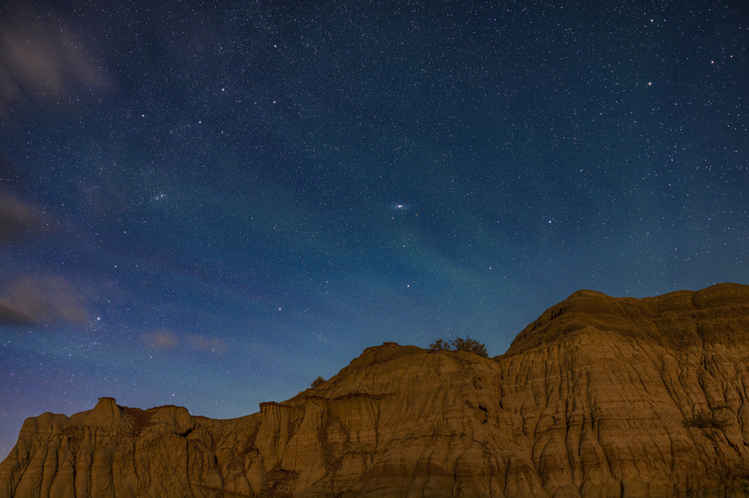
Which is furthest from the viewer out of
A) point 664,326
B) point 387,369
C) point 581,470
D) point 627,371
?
point 387,369

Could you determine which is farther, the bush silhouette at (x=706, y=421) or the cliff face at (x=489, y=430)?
the bush silhouette at (x=706, y=421)

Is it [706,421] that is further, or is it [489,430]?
[489,430]

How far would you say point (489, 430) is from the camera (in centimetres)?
5600

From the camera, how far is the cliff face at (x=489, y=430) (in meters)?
48.7

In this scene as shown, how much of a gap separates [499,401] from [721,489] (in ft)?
72.2

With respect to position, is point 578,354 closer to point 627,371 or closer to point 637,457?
point 627,371

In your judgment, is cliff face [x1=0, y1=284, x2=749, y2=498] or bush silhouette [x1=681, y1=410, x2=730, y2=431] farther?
bush silhouette [x1=681, y1=410, x2=730, y2=431]

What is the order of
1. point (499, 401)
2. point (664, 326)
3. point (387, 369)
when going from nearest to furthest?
point (499, 401) → point (664, 326) → point (387, 369)

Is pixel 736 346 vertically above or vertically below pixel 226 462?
above

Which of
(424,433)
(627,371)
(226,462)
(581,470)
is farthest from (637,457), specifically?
(226,462)

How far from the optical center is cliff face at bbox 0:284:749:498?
160 ft

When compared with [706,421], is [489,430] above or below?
above

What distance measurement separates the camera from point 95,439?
61.8m

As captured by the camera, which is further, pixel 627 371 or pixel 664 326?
pixel 664 326
